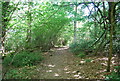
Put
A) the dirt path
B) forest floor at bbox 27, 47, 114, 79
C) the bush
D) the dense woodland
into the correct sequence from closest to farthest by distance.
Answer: the dense woodland → forest floor at bbox 27, 47, 114, 79 → the dirt path → the bush

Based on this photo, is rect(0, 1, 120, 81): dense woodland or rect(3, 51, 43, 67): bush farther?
rect(3, 51, 43, 67): bush

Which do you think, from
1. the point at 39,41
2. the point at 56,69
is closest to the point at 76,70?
the point at 56,69

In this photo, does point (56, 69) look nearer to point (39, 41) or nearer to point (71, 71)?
point (71, 71)

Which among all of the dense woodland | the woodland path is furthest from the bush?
the woodland path

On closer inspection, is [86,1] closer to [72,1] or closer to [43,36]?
[72,1]

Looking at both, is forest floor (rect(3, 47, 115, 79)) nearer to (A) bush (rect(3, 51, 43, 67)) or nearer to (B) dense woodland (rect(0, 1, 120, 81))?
(B) dense woodland (rect(0, 1, 120, 81))

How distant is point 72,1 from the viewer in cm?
816

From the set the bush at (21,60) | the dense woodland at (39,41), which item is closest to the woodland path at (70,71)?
the dense woodland at (39,41)

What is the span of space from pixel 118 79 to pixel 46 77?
275cm

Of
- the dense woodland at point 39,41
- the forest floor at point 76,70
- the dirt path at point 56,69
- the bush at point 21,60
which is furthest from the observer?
the bush at point 21,60

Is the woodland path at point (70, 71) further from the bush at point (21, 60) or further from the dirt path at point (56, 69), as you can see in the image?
the bush at point (21, 60)

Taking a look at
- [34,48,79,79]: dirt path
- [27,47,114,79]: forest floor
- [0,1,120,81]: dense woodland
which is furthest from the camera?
[34,48,79,79]: dirt path

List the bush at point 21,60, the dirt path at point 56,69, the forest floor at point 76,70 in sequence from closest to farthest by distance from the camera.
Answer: the forest floor at point 76,70 → the dirt path at point 56,69 → the bush at point 21,60

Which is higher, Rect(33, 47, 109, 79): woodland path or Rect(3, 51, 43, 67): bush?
Rect(3, 51, 43, 67): bush
